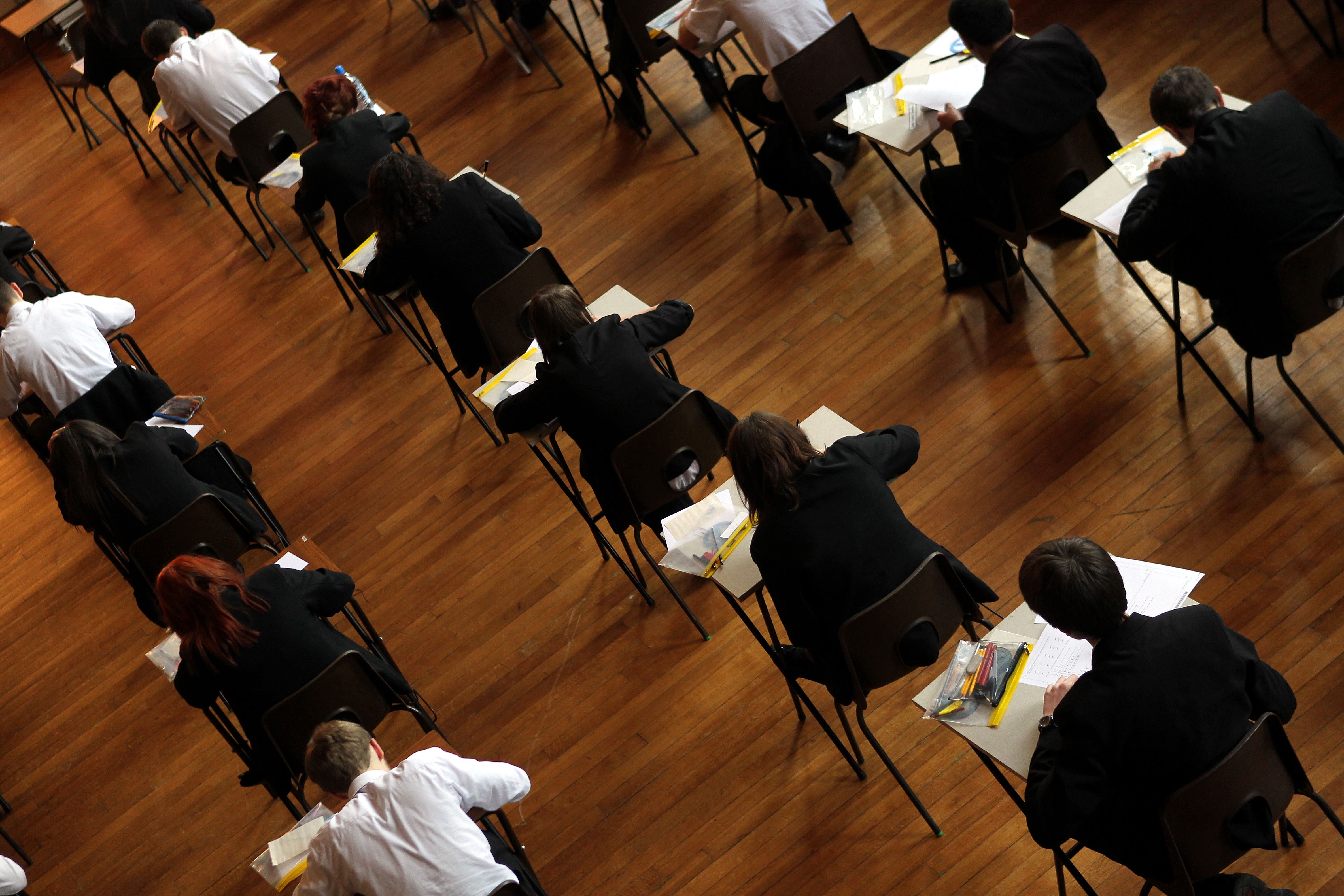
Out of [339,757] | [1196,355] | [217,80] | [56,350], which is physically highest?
[217,80]

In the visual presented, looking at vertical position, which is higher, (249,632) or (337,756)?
(249,632)

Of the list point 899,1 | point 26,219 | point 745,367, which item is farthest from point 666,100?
point 26,219

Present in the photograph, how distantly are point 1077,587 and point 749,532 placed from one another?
44.9 inches

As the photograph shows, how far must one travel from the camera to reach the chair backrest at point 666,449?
362cm

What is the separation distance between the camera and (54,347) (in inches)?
186

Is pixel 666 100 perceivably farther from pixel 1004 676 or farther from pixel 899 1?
pixel 1004 676

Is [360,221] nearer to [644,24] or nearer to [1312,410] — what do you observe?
[644,24]

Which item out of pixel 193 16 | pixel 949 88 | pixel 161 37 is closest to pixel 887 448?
pixel 949 88

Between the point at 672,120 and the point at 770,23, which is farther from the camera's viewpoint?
the point at 672,120

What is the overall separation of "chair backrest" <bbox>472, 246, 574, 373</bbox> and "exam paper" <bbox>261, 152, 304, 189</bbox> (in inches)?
58.2

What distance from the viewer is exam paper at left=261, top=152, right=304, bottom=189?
5.34m

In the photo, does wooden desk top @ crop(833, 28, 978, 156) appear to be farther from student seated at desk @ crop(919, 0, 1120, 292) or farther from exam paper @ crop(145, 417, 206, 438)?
exam paper @ crop(145, 417, 206, 438)

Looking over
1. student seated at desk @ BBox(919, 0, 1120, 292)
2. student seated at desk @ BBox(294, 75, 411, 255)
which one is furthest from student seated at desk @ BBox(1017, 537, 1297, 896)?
student seated at desk @ BBox(294, 75, 411, 255)

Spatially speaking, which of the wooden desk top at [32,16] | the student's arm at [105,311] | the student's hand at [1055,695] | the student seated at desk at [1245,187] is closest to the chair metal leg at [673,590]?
the student's hand at [1055,695]
